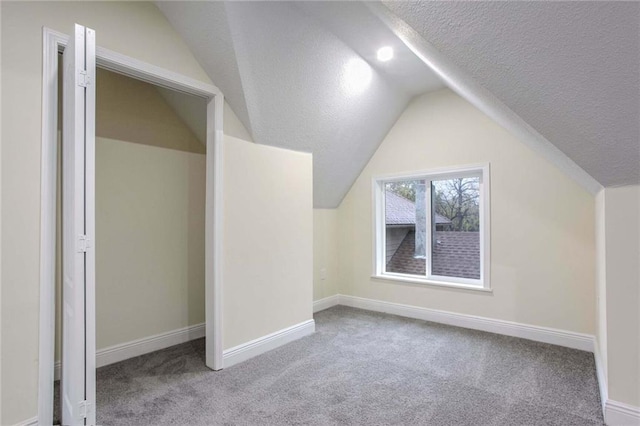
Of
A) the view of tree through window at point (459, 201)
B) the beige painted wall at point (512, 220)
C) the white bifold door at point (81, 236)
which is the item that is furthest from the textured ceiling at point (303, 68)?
the view of tree through window at point (459, 201)

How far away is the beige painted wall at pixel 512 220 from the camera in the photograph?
9.89 ft

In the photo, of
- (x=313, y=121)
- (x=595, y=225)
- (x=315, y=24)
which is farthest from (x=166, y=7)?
(x=595, y=225)

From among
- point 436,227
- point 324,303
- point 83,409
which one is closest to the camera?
point 83,409

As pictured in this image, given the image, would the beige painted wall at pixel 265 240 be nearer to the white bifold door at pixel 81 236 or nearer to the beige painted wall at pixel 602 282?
the white bifold door at pixel 81 236

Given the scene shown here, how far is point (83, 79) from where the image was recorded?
1.68 metres

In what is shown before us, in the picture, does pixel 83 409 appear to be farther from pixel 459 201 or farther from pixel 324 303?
pixel 459 201

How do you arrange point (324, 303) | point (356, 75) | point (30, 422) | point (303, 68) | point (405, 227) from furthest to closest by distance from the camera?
point (324, 303) < point (405, 227) < point (356, 75) < point (303, 68) < point (30, 422)

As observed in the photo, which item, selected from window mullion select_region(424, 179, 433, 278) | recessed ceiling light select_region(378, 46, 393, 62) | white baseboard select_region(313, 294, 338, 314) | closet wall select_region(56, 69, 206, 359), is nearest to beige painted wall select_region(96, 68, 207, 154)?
closet wall select_region(56, 69, 206, 359)

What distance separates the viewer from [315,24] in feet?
8.43

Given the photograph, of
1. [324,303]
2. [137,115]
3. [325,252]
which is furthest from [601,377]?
[137,115]

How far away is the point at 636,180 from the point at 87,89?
113 inches

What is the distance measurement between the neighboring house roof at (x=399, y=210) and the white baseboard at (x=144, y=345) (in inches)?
102

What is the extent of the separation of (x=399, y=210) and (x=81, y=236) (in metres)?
3.48

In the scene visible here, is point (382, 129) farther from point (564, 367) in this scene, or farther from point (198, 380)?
point (198, 380)
